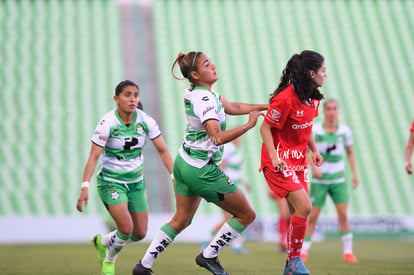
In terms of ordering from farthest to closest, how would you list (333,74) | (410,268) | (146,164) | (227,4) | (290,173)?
(227,4) < (333,74) < (146,164) < (410,268) < (290,173)

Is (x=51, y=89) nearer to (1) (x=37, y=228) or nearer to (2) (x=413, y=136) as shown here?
(1) (x=37, y=228)

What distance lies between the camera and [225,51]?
23125 mm

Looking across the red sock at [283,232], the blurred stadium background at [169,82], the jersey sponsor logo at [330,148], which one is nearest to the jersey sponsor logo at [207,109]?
the jersey sponsor logo at [330,148]

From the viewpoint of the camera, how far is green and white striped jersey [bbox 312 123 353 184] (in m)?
9.91

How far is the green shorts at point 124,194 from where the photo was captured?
280 inches

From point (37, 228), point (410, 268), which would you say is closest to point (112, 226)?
point (37, 228)

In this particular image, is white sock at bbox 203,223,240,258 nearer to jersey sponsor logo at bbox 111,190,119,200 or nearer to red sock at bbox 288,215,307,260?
red sock at bbox 288,215,307,260

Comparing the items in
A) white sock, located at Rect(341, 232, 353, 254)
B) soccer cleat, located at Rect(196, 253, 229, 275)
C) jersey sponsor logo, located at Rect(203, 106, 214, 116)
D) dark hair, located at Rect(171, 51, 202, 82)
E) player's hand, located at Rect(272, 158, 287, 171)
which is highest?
dark hair, located at Rect(171, 51, 202, 82)

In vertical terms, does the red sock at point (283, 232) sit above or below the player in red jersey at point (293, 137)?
below

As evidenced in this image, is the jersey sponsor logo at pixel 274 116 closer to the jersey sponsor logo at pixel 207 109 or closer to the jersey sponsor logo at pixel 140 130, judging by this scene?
the jersey sponsor logo at pixel 207 109

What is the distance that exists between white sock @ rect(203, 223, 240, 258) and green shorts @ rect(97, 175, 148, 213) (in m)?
1.30

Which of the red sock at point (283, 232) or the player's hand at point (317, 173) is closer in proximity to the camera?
the player's hand at point (317, 173)

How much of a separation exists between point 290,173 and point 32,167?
12961 millimetres

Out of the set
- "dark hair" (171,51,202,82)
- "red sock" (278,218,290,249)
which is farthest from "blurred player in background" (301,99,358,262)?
"dark hair" (171,51,202,82)
